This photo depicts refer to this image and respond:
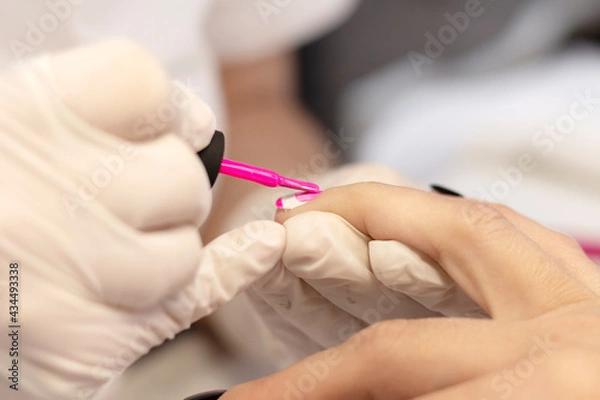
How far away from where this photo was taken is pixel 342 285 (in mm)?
533

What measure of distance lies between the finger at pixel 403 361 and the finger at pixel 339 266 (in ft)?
0.25

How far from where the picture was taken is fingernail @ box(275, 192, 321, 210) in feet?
1.87

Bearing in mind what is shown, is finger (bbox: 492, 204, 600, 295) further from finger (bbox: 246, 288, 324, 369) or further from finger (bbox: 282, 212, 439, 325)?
finger (bbox: 246, 288, 324, 369)

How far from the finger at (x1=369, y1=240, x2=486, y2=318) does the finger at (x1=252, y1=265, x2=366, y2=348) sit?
0.08 meters

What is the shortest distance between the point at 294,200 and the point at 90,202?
25 centimetres

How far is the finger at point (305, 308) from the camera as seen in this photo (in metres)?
0.54

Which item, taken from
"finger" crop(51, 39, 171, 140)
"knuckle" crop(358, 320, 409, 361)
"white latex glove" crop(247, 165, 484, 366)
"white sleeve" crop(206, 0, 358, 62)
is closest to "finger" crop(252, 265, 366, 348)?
"white latex glove" crop(247, 165, 484, 366)

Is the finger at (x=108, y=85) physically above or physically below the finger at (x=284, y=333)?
above

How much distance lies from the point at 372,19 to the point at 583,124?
0.50m

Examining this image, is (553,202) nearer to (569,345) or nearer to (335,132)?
(335,132)

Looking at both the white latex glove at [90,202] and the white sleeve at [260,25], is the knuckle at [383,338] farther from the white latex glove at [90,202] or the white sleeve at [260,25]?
the white sleeve at [260,25]

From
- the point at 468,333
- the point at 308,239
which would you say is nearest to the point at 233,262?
the point at 308,239

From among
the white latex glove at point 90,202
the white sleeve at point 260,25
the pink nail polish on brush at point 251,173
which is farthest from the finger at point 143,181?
the white sleeve at point 260,25

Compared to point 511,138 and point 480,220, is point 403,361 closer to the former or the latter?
point 480,220
